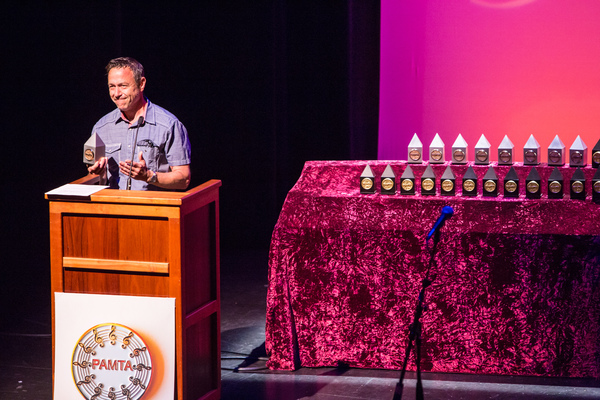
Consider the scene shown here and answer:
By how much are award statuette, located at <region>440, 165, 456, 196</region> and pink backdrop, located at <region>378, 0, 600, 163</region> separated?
59.1 inches

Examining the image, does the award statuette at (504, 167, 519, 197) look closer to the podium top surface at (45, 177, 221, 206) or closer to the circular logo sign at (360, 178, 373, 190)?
the circular logo sign at (360, 178, 373, 190)

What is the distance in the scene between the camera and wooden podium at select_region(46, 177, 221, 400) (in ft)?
8.60

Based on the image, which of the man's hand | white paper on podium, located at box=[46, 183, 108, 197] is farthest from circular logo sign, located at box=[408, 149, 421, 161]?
white paper on podium, located at box=[46, 183, 108, 197]

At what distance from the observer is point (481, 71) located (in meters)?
4.98

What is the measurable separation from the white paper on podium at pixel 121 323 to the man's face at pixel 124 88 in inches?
35.1

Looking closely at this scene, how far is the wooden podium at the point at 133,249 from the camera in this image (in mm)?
2621

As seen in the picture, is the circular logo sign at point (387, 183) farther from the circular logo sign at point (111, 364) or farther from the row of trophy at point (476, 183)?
the circular logo sign at point (111, 364)

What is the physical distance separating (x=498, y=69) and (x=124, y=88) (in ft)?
8.93

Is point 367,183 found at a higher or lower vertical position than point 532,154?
lower

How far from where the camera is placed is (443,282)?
3.47 metres

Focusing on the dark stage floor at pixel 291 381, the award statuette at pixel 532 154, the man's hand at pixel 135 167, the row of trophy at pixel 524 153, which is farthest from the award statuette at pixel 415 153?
the man's hand at pixel 135 167

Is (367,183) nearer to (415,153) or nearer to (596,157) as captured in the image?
(415,153)

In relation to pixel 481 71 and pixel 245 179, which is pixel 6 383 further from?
pixel 481 71

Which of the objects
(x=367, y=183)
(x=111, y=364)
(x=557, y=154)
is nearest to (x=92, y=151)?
(x=111, y=364)
